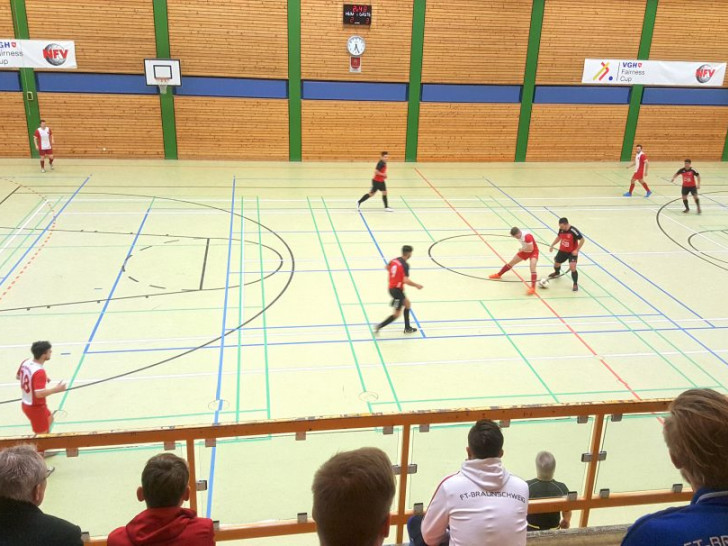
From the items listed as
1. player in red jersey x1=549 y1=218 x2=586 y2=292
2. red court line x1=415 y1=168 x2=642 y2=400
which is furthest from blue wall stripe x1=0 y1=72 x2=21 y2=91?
player in red jersey x1=549 y1=218 x2=586 y2=292

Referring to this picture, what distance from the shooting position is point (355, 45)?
76.3 ft

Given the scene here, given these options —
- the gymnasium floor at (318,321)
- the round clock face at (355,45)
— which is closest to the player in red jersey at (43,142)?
the gymnasium floor at (318,321)

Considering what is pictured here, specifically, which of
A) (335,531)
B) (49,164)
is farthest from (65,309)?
(49,164)

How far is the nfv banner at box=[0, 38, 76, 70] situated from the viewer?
21500 millimetres

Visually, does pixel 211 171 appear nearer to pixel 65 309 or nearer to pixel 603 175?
pixel 65 309

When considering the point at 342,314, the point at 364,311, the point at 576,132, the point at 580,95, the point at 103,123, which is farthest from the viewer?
the point at 576,132

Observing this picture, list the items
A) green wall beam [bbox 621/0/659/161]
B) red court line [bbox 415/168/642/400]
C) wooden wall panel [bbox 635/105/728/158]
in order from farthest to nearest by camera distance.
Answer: wooden wall panel [bbox 635/105/728/158] < green wall beam [bbox 621/0/659/161] < red court line [bbox 415/168/642/400]

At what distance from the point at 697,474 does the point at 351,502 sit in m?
1.16

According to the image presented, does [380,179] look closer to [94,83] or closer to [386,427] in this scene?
[94,83]

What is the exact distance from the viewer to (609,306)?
12.4 metres

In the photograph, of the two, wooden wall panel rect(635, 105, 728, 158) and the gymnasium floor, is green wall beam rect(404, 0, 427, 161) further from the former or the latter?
wooden wall panel rect(635, 105, 728, 158)

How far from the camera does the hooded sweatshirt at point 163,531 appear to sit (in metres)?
2.86

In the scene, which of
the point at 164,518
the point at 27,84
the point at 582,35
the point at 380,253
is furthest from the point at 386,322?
the point at 582,35

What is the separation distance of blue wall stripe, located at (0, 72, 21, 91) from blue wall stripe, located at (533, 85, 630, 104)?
60.9 ft
